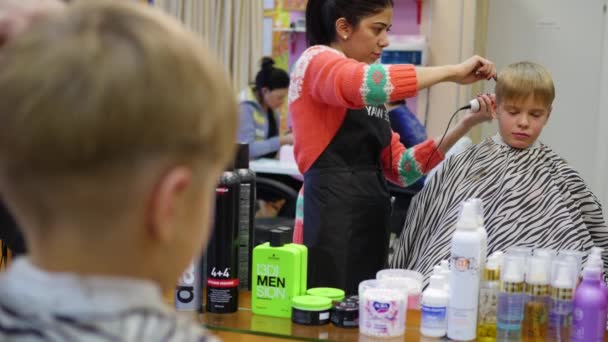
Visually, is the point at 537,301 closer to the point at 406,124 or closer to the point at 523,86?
the point at 523,86

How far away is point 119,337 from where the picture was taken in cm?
58

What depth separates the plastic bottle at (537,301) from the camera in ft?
4.45

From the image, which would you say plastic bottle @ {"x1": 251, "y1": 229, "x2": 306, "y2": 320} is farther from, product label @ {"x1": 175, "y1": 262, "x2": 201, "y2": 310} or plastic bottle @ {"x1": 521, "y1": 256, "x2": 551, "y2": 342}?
plastic bottle @ {"x1": 521, "y1": 256, "x2": 551, "y2": 342}

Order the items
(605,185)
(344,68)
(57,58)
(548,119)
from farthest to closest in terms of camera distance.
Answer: (605,185) < (548,119) < (344,68) < (57,58)

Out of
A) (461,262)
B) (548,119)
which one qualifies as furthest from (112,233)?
(548,119)

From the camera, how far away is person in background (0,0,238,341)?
0.53 metres

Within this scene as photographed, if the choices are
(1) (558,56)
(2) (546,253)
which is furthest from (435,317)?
(1) (558,56)

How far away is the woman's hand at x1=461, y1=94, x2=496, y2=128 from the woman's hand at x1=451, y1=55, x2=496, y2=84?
0.28ft

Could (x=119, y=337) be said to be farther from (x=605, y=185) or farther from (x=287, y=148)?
(x=287, y=148)

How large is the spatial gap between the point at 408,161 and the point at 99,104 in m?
1.42

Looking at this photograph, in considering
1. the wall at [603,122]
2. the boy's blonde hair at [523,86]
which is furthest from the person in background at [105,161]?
the wall at [603,122]

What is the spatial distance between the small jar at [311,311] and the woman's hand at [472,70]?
58 centimetres

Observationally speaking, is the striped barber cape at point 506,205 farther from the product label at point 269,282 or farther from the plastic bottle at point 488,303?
the product label at point 269,282

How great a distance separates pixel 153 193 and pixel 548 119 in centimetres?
142
